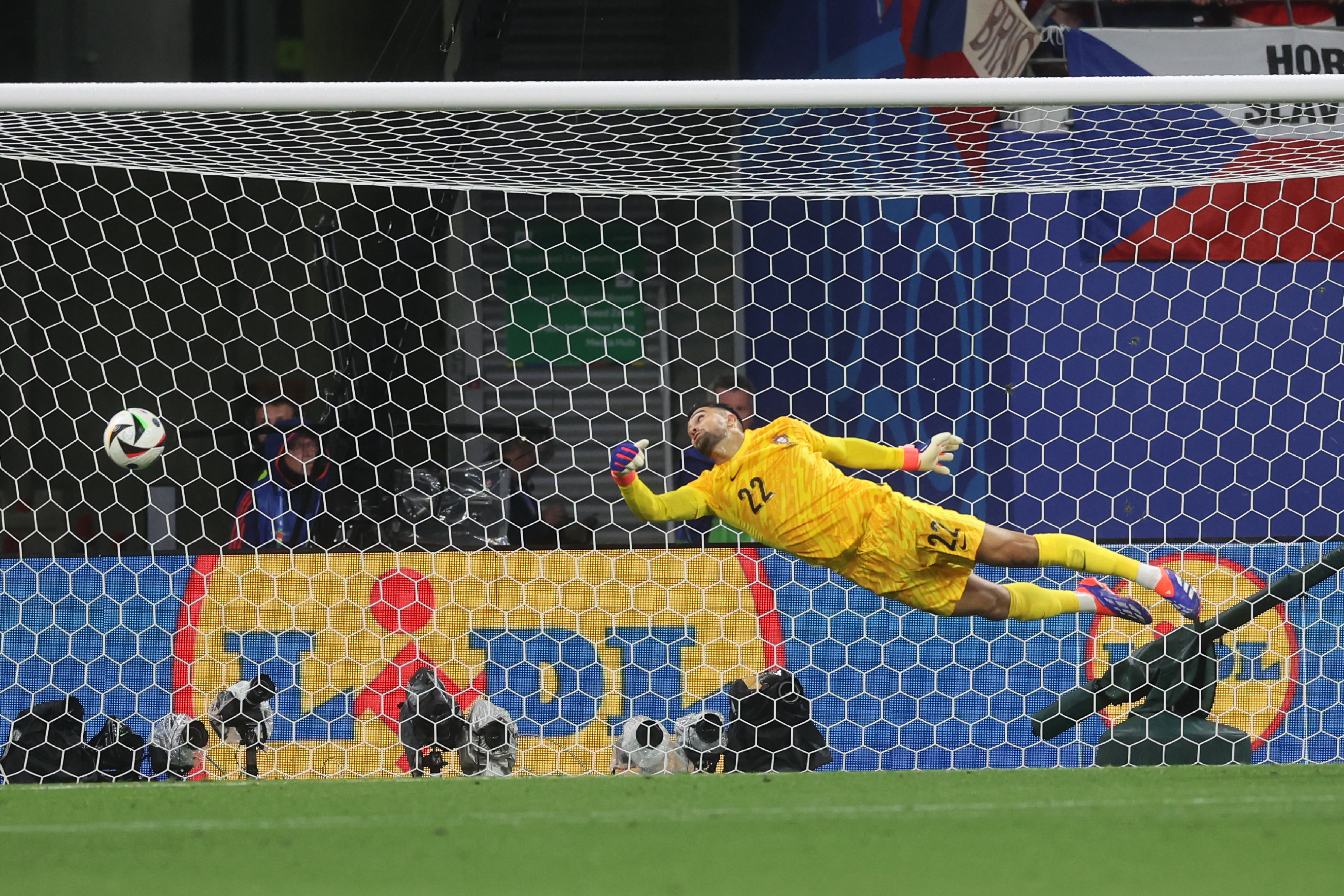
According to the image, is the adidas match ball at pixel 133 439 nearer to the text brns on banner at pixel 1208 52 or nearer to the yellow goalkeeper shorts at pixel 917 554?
the yellow goalkeeper shorts at pixel 917 554

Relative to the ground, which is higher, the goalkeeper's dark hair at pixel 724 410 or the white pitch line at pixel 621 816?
the goalkeeper's dark hair at pixel 724 410

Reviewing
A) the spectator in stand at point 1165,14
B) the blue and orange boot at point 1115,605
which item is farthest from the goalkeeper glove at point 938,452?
the spectator in stand at point 1165,14

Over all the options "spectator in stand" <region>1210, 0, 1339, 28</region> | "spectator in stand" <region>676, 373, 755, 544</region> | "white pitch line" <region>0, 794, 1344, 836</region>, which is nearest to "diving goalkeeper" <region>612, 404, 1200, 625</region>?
"spectator in stand" <region>676, 373, 755, 544</region>

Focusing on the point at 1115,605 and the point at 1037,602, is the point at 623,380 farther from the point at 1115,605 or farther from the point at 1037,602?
the point at 1115,605

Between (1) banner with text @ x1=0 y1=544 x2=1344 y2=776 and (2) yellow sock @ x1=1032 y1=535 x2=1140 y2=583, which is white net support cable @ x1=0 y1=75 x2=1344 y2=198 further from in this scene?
(1) banner with text @ x1=0 y1=544 x2=1344 y2=776

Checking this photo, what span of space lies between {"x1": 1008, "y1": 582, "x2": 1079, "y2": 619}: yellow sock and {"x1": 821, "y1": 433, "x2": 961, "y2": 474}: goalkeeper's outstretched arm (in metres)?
0.43

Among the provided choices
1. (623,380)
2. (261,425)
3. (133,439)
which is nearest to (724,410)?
(133,439)

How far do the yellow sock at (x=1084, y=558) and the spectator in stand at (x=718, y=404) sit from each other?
1104 millimetres

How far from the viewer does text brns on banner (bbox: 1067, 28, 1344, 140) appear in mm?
6000

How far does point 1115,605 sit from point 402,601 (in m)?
2.45

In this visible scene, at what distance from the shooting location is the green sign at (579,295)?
747 centimetres

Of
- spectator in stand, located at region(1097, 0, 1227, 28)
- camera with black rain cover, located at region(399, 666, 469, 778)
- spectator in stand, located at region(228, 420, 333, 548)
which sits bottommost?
camera with black rain cover, located at region(399, 666, 469, 778)

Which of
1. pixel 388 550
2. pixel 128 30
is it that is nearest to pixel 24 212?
pixel 128 30

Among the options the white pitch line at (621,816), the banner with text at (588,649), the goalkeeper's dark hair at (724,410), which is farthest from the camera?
the banner with text at (588,649)
